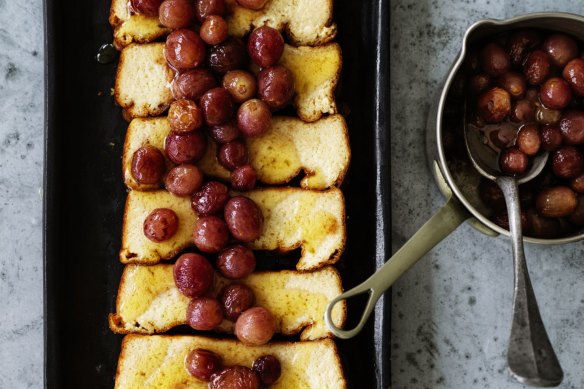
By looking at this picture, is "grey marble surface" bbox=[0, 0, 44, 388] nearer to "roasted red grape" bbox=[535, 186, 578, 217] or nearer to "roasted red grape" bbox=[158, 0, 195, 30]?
"roasted red grape" bbox=[158, 0, 195, 30]

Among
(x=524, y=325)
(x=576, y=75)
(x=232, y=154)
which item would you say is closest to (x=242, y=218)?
(x=232, y=154)

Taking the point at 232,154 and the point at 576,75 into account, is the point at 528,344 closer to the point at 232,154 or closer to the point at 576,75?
the point at 576,75

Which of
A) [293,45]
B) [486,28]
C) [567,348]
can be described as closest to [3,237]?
[293,45]

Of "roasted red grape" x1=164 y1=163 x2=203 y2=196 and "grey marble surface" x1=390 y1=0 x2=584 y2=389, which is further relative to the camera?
"grey marble surface" x1=390 y1=0 x2=584 y2=389

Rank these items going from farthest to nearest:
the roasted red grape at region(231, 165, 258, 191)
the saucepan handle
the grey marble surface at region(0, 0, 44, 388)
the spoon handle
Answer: the grey marble surface at region(0, 0, 44, 388) < the roasted red grape at region(231, 165, 258, 191) < the saucepan handle < the spoon handle

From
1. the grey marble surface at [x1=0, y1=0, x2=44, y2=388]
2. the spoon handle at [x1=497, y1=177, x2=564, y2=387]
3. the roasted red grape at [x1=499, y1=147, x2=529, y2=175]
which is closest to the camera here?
the spoon handle at [x1=497, y1=177, x2=564, y2=387]

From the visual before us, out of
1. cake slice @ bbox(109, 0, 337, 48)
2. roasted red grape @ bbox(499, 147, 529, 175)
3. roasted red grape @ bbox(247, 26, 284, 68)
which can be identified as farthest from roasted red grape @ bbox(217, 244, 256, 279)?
roasted red grape @ bbox(499, 147, 529, 175)

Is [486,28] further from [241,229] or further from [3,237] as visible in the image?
[3,237]
